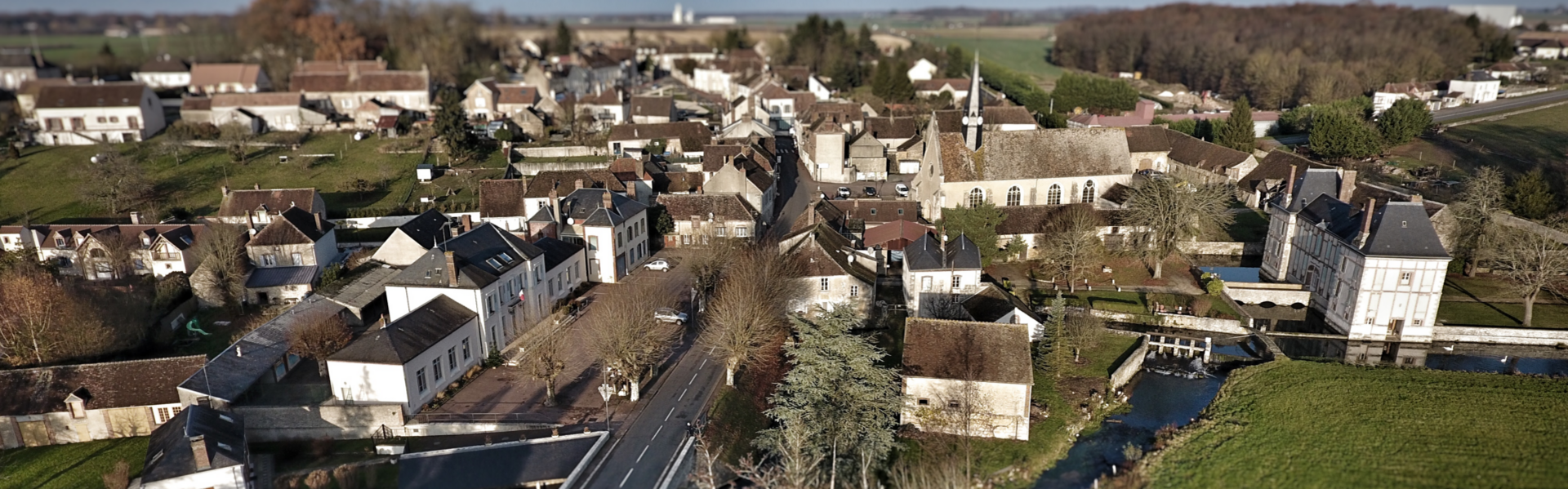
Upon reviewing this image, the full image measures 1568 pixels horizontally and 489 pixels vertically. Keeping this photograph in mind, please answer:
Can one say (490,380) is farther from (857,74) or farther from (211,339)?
(857,74)

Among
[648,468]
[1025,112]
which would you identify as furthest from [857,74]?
[648,468]

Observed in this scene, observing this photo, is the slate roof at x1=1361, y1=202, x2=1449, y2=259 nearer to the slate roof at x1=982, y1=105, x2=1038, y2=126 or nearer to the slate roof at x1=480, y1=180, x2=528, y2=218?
the slate roof at x1=982, y1=105, x2=1038, y2=126

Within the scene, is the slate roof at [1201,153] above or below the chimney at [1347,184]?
below

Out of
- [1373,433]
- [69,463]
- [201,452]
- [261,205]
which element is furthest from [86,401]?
[1373,433]

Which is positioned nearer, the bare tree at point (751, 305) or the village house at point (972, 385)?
the village house at point (972, 385)

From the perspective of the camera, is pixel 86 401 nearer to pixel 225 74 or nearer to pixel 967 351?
pixel 967 351

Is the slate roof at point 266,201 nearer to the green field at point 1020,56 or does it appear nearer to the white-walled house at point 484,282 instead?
the white-walled house at point 484,282

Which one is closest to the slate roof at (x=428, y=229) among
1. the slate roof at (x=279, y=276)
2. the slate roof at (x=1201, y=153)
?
the slate roof at (x=279, y=276)
